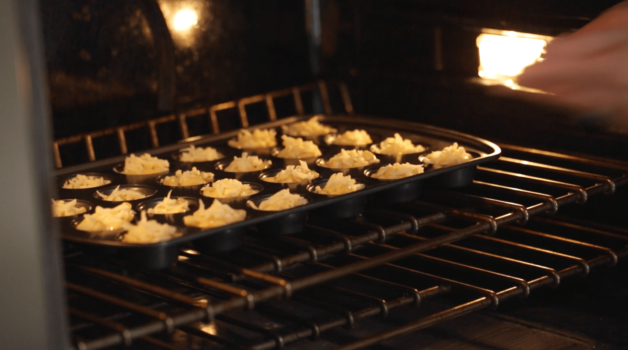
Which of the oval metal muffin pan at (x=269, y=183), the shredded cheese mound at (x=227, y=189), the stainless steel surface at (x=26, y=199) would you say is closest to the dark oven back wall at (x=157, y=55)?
the oval metal muffin pan at (x=269, y=183)

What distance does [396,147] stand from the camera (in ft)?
7.47

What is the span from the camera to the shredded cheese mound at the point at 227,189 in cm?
194

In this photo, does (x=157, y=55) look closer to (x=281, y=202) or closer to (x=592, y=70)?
(x=281, y=202)

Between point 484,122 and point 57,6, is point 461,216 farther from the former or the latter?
point 57,6

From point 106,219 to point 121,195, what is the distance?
254 millimetres

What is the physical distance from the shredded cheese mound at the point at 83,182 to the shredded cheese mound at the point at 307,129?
64cm

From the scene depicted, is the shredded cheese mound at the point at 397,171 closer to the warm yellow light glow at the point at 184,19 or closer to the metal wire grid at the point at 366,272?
the metal wire grid at the point at 366,272

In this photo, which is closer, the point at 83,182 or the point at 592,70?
the point at 592,70

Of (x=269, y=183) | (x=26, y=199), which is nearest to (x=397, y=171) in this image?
(x=269, y=183)

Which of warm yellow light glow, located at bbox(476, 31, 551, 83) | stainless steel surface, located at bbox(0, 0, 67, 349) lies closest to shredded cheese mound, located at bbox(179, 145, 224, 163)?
warm yellow light glow, located at bbox(476, 31, 551, 83)

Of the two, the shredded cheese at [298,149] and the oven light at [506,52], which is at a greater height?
the oven light at [506,52]

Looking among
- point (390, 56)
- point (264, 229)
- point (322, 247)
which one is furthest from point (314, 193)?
point (390, 56)

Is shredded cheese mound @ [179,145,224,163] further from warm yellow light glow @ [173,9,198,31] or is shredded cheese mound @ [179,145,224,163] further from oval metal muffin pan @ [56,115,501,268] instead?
warm yellow light glow @ [173,9,198,31]

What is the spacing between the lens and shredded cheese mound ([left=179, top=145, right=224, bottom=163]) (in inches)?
87.9
